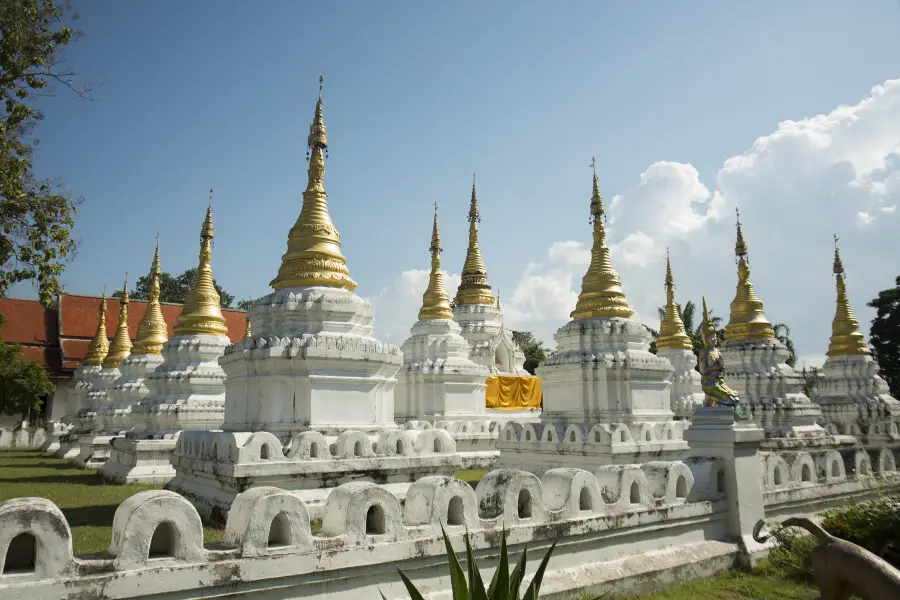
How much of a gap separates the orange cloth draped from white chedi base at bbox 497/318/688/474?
844 cm

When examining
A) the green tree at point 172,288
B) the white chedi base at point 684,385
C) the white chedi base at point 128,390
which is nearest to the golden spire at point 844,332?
the white chedi base at point 684,385

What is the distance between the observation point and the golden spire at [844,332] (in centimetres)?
2456

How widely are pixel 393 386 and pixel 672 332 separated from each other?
18.0 meters

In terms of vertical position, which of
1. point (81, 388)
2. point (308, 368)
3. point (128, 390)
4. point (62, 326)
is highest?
point (62, 326)

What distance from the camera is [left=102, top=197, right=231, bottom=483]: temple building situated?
15.7m

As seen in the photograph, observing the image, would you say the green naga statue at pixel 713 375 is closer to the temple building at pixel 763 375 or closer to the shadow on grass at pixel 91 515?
the shadow on grass at pixel 91 515

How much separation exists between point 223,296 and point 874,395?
53.3 meters

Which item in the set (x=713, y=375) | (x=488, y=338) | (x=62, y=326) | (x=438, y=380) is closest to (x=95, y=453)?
(x=438, y=380)

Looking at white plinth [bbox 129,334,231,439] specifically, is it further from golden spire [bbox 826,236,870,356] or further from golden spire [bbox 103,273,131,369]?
golden spire [bbox 826,236,870,356]

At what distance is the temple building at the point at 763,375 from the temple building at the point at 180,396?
561 inches

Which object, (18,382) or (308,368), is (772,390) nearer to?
(308,368)

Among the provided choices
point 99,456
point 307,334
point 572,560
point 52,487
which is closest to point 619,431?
point 307,334

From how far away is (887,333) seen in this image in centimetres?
4056

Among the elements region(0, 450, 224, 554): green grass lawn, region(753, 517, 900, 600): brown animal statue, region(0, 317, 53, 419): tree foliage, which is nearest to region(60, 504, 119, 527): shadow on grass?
region(0, 450, 224, 554): green grass lawn
